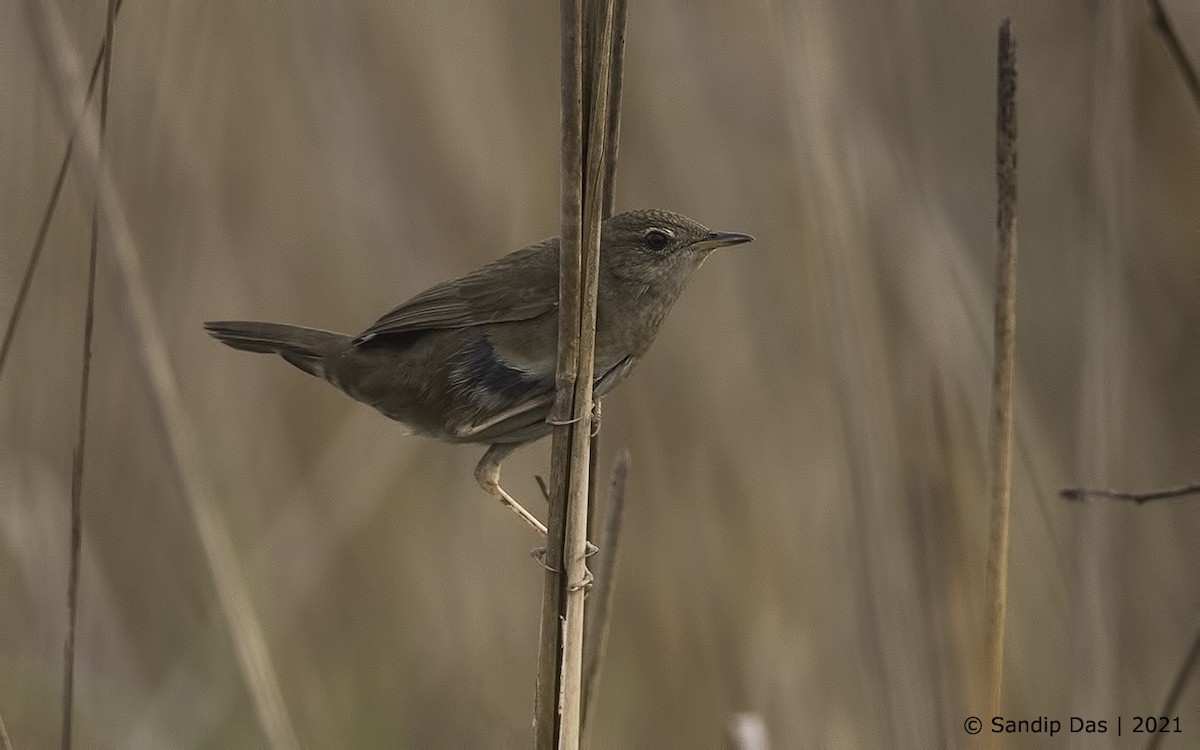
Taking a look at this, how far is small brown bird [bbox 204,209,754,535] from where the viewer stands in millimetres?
2482

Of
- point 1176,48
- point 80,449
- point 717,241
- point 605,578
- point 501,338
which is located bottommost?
point 605,578

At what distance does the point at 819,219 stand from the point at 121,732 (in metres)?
1.91

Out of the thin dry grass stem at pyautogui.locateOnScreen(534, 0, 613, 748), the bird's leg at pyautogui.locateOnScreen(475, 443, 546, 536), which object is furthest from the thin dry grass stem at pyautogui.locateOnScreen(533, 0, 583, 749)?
the bird's leg at pyautogui.locateOnScreen(475, 443, 546, 536)

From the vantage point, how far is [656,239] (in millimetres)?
2564

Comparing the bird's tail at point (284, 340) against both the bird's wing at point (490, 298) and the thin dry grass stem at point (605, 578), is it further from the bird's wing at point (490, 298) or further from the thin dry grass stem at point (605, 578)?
the thin dry grass stem at point (605, 578)

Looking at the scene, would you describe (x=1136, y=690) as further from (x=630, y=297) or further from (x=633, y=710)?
(x=630, y=297)

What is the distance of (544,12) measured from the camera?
333cm

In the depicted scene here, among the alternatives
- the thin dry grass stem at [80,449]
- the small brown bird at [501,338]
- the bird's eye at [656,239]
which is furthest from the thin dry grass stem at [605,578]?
the thin dry grass stem at [80,449]

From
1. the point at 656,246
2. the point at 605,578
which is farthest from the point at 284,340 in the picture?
the point at 605,578

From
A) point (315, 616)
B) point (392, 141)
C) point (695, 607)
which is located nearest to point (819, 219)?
point (695, 607)

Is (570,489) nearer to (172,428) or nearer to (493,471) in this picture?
(172,428)

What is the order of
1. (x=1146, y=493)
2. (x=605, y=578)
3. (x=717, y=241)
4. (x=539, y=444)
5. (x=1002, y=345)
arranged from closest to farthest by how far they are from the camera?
1. (x=1146, y=493)
2. (x=1002, y=345)
3. (x=605, y=578)
4. (x=717, y=241)
5. (x=539, y=444)

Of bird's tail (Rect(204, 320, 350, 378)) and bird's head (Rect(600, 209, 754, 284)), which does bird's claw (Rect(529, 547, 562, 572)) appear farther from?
bird's tail (Rect(204, 320, 350, 378))

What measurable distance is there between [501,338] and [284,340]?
0.52m
